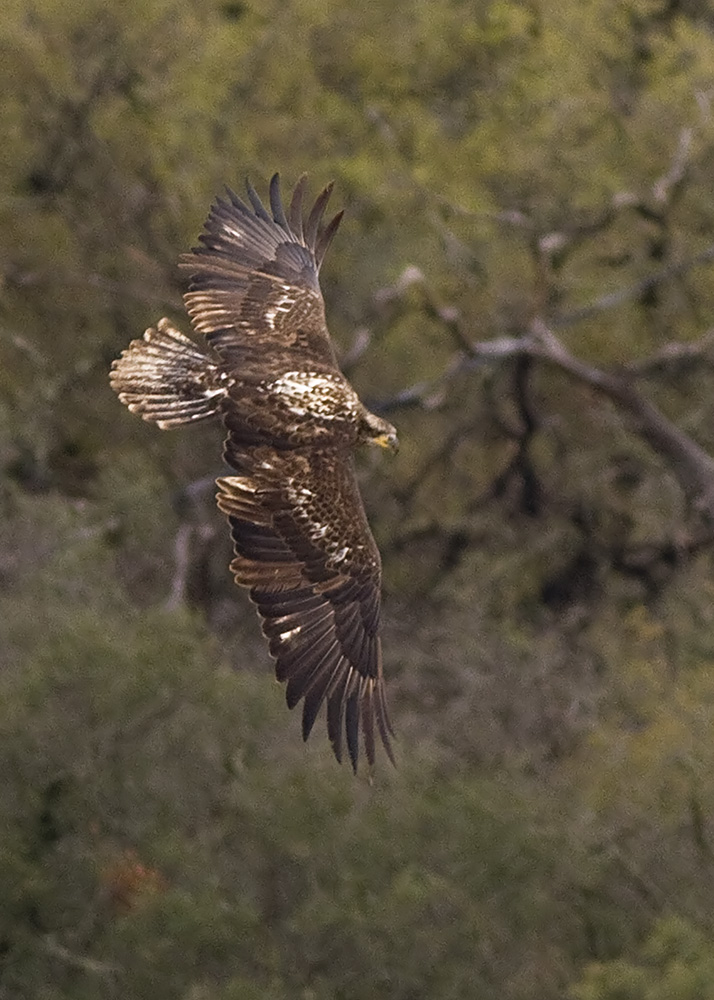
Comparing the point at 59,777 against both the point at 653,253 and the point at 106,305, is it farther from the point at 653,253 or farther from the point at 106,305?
the point at 653,253

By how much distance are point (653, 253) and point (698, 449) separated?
336cm

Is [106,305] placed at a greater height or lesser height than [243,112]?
lesser

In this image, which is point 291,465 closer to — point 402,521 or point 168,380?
point 168,380

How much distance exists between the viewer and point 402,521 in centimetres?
2309

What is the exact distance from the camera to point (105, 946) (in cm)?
1392

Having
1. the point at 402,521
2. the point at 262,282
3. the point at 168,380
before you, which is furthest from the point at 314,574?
the point at 402,521

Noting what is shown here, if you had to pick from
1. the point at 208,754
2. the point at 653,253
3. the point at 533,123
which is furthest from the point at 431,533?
the point at 208,754

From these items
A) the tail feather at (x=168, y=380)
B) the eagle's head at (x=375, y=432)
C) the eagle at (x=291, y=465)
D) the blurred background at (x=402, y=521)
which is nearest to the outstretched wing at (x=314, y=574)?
the eagle at (x=291, y=465)

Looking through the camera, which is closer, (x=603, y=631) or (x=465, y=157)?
(x=603, y=631)

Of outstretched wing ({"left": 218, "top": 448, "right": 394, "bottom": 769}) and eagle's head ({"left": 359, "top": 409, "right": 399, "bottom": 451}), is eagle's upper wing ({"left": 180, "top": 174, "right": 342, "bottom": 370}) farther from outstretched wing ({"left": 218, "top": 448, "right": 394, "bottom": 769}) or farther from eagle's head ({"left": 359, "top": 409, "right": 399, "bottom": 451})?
outstretched wing ({"left": 218, "top": 448, "right": 394, "bottom": 769})

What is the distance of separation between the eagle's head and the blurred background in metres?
4.89

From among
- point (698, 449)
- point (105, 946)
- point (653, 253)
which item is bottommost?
point (105, 946)

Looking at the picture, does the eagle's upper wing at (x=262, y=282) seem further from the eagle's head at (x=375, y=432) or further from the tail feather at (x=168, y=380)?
the eagle's head at (x=375, y=432)

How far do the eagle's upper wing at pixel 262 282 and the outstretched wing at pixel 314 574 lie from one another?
2.56 feet
